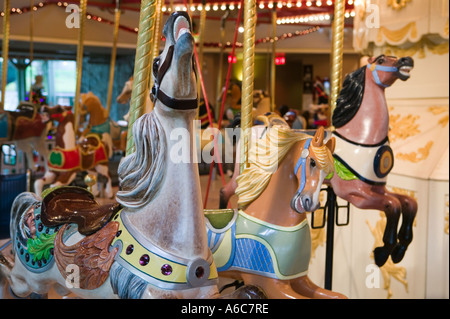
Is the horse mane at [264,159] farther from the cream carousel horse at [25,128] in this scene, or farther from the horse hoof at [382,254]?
the cream carousel horse at [25,128]

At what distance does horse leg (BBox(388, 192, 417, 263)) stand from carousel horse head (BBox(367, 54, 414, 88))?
522 millimetres

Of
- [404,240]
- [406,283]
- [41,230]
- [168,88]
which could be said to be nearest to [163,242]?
[168,88]

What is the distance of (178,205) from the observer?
1.09 meters

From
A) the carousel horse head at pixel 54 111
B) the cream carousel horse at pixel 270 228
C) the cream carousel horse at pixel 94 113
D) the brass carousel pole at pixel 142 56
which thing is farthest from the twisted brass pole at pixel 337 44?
the cream carousel horse at pixel 94 113

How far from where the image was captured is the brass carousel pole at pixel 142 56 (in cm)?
126

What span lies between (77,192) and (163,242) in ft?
1.47

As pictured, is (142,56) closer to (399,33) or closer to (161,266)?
(161,266)

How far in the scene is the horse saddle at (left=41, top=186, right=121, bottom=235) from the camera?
1.23 metres

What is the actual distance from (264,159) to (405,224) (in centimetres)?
112

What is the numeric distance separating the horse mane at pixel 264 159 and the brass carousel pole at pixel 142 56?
0.49m

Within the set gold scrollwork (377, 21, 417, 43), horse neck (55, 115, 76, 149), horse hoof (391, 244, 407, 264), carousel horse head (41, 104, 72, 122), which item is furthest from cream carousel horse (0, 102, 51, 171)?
horse hoof (391, 244, 407, 264)

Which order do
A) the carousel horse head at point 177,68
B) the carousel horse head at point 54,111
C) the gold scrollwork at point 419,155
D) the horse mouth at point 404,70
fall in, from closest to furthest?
the carousel horse head at point 177,68 → the horse mouth at point 404,70 → the gold scrollwork at point 419,155 → the carousel horse head at point 54,111

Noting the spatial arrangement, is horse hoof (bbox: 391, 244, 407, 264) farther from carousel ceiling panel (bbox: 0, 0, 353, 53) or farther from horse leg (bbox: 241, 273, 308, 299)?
carousel ceiling panel (bbox: 0, 0, 353, 53)

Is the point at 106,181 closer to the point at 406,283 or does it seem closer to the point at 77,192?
the point at 406,283
